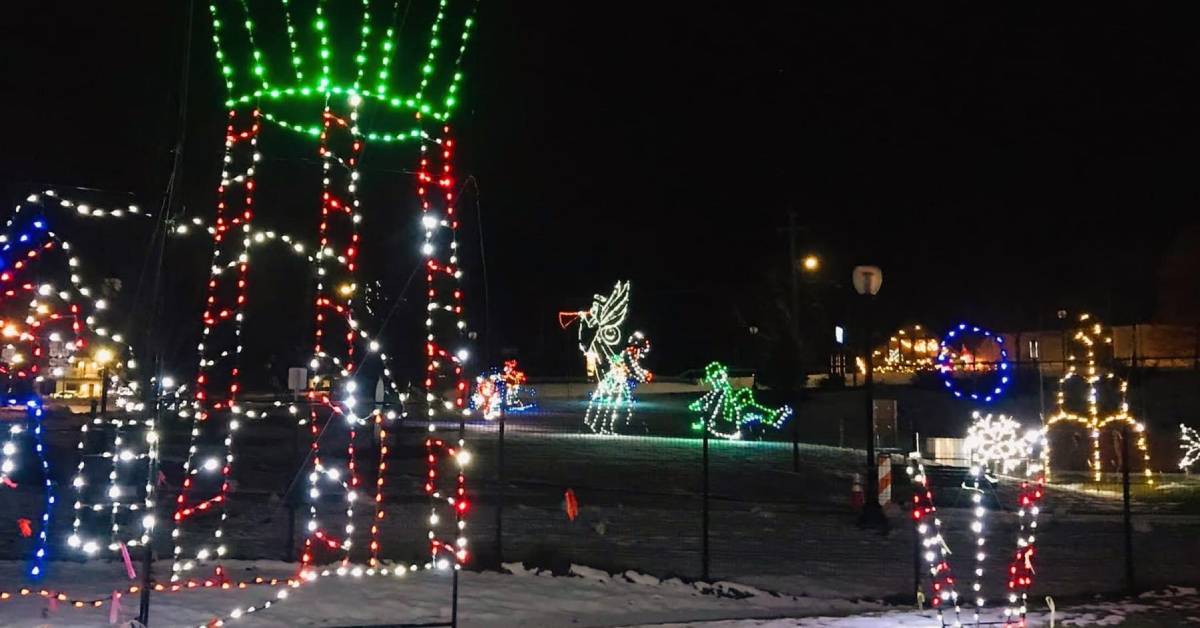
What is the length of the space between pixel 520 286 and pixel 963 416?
34141 mm

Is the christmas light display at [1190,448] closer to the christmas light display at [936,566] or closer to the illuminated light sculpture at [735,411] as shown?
the illuminated light sculpture at [735,411]

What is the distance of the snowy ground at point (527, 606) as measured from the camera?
6.30 m

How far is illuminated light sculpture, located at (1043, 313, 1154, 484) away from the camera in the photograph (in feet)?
64.0

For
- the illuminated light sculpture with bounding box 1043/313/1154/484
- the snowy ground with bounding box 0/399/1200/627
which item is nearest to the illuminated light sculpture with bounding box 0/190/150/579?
the snowy ground with bounding box 0/399/1200/627

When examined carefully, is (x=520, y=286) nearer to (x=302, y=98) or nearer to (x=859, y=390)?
(x=859, y=390)

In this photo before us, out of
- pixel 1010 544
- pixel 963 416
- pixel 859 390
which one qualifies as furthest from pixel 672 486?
pixel 859 390

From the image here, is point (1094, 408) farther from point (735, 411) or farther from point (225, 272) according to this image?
point (225, 272)

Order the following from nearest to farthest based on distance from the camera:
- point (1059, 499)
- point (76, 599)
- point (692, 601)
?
point (76, 599) < point (692, 601) < point (1059, 499)

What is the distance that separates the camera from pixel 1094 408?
1961 centimetres

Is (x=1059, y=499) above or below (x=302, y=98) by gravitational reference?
below

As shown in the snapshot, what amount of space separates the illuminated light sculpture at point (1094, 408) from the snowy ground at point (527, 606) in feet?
39.9

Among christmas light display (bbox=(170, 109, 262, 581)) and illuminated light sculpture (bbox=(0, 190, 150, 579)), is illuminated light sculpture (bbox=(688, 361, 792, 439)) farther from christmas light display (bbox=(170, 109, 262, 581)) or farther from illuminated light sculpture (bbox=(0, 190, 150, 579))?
illuminated light sculpture (bbox=(0, 190, 150, 579))

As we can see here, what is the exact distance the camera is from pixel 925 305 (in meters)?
46.0

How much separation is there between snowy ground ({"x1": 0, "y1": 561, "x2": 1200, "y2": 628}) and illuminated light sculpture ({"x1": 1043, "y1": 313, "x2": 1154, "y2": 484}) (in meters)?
12.2
